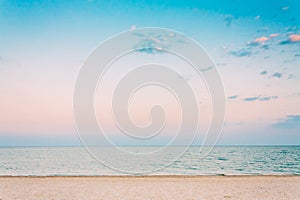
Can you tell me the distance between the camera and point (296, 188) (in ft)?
55.8

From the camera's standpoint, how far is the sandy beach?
572 inches

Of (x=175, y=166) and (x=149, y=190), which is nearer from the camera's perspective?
(x=149, y=190)

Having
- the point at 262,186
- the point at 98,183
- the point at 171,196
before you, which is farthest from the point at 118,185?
the point at 262,186

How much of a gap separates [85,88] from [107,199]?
762cm

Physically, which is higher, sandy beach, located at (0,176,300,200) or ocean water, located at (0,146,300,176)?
ocean water, located at (0,146,300,176)

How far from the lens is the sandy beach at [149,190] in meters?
14.5

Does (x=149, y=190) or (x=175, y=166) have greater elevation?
(x=175, y=166)

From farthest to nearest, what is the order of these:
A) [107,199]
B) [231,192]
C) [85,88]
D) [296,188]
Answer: [85,88] < [296,188] < [231,192] < [107,199]

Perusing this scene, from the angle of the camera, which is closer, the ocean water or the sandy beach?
the sandy beach

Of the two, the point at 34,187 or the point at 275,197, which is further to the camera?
the point at 34,187

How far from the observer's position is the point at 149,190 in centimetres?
1623

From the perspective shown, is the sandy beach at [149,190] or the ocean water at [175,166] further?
the ocean water at [175,166]

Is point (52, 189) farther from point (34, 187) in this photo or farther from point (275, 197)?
point (275, 197)

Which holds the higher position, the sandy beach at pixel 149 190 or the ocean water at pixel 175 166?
the ocean water at pixel 175 166
